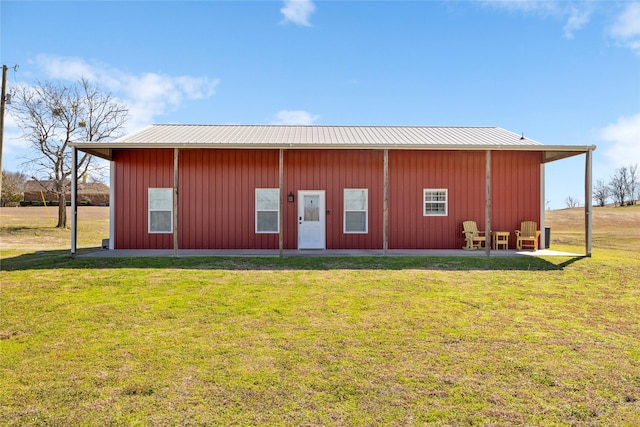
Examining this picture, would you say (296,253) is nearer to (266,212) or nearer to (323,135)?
(266,212)

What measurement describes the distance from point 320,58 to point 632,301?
12137 mm

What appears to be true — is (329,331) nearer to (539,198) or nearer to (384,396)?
(384,396)

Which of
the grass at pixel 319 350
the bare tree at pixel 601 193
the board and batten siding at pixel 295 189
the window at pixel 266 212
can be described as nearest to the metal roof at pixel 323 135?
the board and batten siding at pixel 295 189

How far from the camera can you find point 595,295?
247 inches

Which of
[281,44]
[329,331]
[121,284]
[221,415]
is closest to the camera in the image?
[221,415]

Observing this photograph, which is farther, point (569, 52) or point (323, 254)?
point (569, 52)

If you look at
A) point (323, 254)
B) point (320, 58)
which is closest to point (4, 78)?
point (320, 58)

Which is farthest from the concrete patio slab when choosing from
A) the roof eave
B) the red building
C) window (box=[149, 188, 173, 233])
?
the roof eave

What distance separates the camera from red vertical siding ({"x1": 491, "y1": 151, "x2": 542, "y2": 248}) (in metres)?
12.2

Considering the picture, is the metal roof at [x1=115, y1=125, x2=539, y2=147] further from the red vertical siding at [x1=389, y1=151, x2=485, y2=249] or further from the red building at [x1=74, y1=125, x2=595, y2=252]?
the red vertical siding at [x1=389, y1=151, x2=485, y2=249]

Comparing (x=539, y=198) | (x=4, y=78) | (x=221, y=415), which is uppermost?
(x=4, y=78)

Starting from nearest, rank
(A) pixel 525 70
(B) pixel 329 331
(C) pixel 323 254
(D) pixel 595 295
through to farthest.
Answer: (B) pixel 329 331 < (D) pixel 595 295 < (C) pixel 323 254 < (A) pixel 525 70

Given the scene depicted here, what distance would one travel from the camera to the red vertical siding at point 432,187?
1206 cm

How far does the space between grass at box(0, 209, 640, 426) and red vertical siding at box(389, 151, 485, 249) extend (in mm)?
4625
